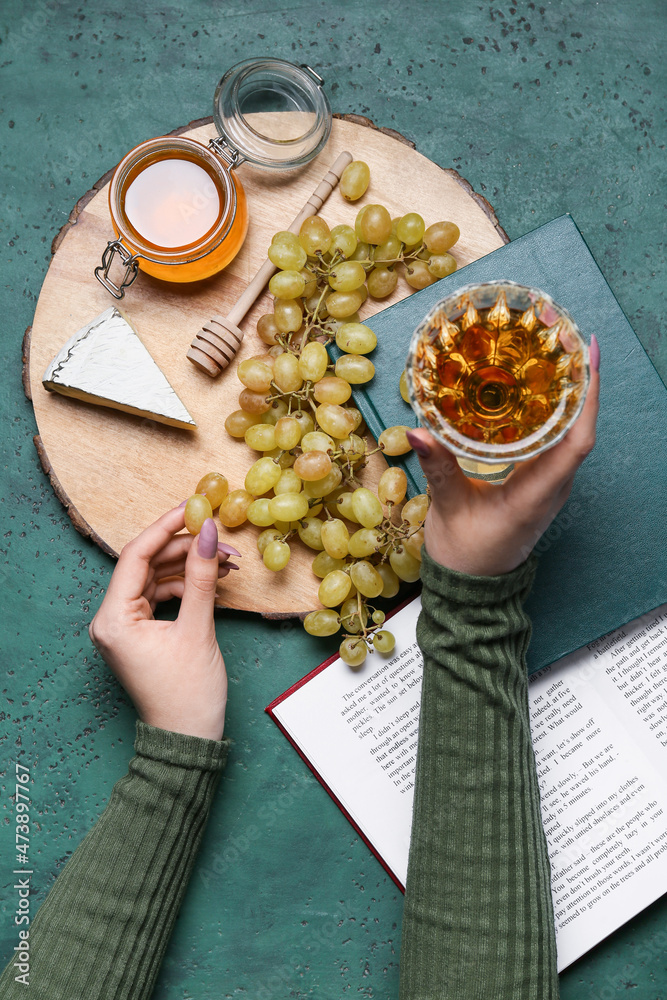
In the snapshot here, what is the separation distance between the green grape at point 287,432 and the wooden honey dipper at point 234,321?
0.13 m

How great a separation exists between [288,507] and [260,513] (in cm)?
5

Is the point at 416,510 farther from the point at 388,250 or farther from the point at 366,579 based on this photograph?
the point at 388,250

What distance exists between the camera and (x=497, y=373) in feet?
2.63

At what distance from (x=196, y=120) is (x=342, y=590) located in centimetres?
72

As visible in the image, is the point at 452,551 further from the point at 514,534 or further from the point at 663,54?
the point at 663,54

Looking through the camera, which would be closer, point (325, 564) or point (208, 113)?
point (325, 564)

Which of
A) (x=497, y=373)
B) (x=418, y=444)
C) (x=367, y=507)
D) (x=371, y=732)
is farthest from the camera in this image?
(x=371, y=732)

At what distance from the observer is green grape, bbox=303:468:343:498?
94 cm

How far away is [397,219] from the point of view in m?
0.98

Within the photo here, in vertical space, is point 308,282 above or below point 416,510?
above

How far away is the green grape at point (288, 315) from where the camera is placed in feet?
3.12

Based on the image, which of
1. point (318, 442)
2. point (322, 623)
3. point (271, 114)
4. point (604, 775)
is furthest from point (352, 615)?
point (271, 114)

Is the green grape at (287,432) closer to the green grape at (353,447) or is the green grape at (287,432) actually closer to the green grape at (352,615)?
the green grape at (353,447)

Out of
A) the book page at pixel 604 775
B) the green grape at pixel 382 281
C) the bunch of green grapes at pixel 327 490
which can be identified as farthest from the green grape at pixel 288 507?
the book page at pixel 604 775
